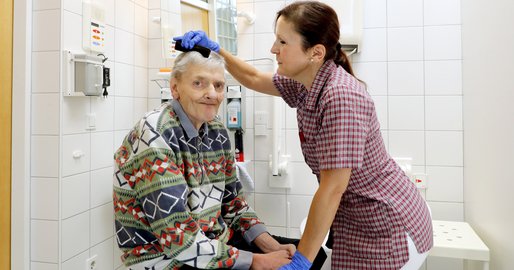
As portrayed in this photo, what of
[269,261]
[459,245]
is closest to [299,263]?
[269,261]

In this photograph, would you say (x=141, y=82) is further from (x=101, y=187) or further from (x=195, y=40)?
(x=195, y=40)

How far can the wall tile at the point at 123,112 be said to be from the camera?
212cm

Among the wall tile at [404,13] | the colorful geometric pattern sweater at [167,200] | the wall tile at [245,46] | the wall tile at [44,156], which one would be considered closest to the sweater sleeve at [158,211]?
the colorful geometric pattern sweater at [167,200]

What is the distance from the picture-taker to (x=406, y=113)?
6.89 ft

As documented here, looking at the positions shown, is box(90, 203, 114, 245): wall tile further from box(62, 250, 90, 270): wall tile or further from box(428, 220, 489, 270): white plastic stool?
box(428, 220, 489, 270): white plastic stool

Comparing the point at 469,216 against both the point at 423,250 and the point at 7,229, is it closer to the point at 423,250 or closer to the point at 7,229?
the point at 423,250

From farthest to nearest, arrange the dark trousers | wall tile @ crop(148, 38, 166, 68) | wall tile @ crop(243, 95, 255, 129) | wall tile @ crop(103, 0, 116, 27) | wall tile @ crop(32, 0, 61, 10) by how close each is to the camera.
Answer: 1. wall tile @ crop(148, 38, 166, 68)
2. wall tile @ crop(243, 95, 255, 129)
3. wall tile @ crop(103, 0, 116, 27)
4. wall tile @ crop(32, 0, 61, 10)
5. the dark trousers

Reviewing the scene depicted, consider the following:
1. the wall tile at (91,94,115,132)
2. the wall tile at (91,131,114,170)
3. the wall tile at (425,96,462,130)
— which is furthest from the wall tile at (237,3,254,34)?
the wall tile at (425,96,462,130)

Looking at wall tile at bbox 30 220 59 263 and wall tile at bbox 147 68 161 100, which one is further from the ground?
wall tile at bbox 147 68 161 100

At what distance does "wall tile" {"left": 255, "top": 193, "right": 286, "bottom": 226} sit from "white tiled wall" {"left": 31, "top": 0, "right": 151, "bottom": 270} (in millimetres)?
838

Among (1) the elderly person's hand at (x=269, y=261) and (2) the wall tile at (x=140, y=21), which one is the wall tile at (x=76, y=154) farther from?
(1) the elderly person's hand at (x=269, y=261)

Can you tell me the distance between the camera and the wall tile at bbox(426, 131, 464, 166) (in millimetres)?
2047

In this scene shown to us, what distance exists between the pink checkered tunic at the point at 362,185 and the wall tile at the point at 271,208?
3.48 ft

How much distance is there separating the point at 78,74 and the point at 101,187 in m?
0.61
